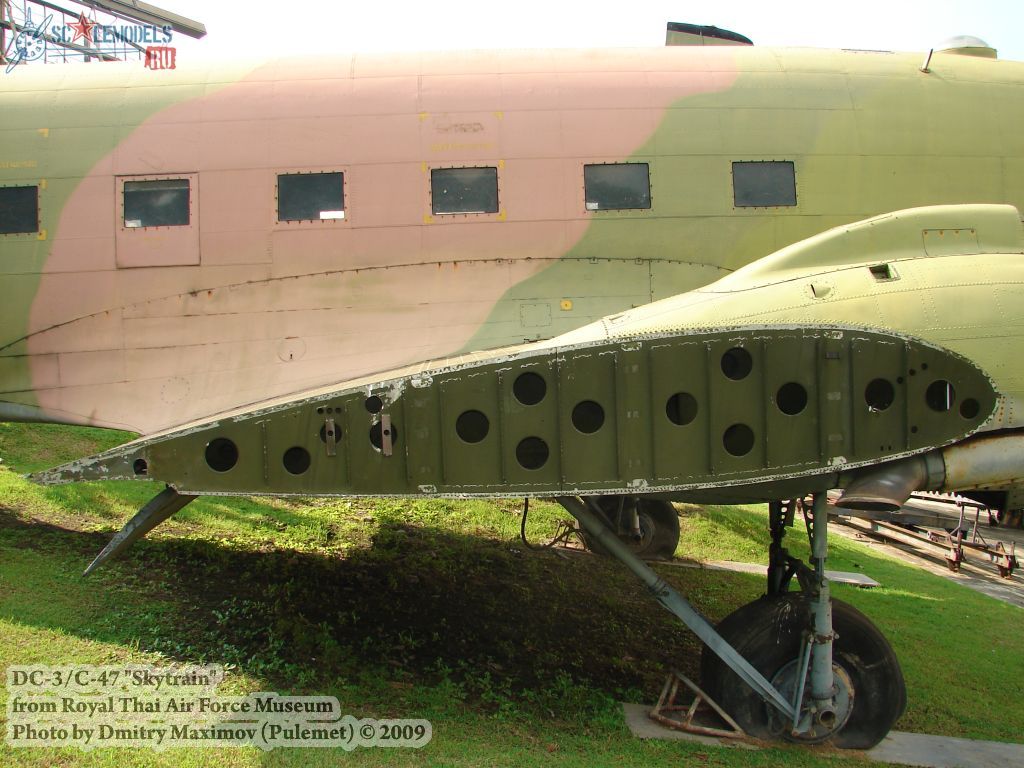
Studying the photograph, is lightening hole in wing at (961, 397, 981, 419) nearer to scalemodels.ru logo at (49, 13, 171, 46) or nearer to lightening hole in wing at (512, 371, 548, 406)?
lightening hole in wing at (512, 371, 548, 406)

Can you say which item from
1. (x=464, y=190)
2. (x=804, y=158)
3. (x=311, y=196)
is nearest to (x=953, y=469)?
(x=804, y=158)

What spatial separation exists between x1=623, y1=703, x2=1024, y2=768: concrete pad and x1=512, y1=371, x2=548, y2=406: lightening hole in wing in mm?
2564

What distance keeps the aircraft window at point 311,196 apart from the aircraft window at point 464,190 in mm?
793

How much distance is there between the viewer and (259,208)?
6.72m

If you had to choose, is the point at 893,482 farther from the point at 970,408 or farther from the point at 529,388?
the point at 529,388

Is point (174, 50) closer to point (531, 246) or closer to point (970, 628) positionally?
point (531, 246)

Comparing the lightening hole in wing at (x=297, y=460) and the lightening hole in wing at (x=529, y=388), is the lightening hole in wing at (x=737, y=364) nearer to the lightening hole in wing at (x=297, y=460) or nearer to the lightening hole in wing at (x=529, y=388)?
the lightening hole in wing at (x=529, y=388)

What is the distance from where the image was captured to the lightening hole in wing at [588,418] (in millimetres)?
4938

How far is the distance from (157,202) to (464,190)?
2642mm

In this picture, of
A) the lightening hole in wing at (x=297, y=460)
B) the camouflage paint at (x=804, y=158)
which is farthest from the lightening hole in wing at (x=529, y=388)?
the camouflage paint at (x=804, y=158)

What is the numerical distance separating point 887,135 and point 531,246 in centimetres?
329

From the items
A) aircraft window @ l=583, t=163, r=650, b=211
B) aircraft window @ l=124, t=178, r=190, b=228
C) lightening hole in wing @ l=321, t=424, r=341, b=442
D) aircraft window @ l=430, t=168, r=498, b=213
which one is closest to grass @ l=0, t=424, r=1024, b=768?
lightening hole in wing @ l=321, t=424, r=341, b=442

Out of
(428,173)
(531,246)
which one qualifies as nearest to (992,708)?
(531,246)

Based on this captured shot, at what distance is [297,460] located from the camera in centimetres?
498
